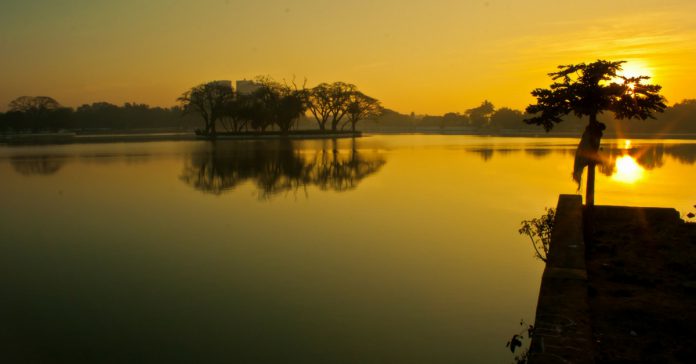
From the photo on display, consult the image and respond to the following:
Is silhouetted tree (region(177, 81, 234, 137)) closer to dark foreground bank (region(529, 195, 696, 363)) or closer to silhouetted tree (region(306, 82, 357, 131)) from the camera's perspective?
silhouetted tree (region(306, 82, 357, 131))

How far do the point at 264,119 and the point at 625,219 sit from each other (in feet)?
265

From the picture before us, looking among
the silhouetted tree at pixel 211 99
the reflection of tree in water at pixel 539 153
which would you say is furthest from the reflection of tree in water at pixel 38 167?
the silhouetted tree at pixel 211 99

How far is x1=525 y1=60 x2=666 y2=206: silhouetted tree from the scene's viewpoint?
10.5 m

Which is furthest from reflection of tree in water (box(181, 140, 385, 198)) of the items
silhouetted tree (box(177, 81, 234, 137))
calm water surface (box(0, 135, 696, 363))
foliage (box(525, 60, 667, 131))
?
silhouetted tree (box(177, 81, 234, 137))

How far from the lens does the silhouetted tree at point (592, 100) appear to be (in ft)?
34.6

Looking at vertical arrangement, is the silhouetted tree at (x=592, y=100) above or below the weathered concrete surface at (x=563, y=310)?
above

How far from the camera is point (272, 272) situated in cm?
1020

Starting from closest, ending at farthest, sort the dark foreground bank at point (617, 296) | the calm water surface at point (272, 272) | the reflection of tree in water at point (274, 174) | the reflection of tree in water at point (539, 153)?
Result: the dark foreground bank at point (617, 296)
the calm water surface at point (272, 272)
the reflection of tree in water at point (274, 174)
the reflection of tree in water at point (539, 153)

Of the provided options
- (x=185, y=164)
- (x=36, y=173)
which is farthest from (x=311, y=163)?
(x=36, y=173)

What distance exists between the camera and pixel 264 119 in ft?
296

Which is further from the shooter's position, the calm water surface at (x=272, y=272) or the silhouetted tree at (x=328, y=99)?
the silhouetted tree at (x=328, y=99)

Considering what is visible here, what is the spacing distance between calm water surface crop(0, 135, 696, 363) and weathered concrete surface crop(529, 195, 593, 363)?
1.01 metres

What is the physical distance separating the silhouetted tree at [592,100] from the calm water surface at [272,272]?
2.55 meters

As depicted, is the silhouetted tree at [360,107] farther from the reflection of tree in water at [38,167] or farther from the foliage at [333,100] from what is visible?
the reflection of tree in water at [38,167]
